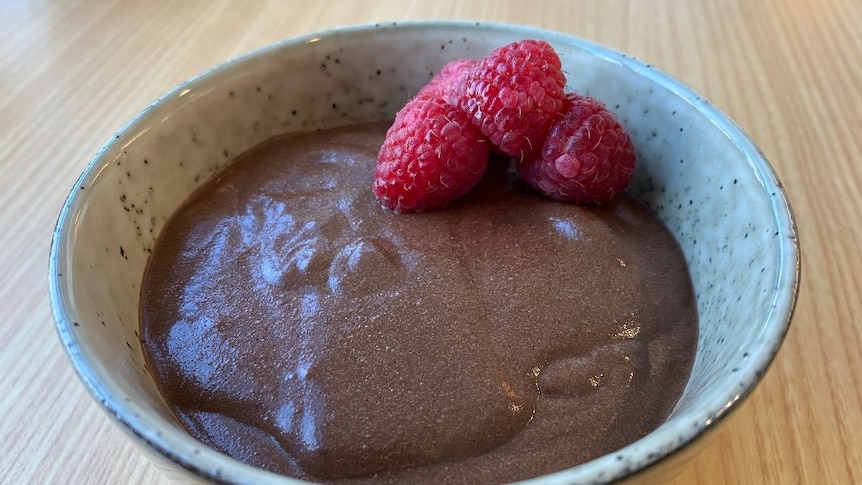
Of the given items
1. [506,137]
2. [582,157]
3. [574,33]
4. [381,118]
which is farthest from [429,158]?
[574,33]

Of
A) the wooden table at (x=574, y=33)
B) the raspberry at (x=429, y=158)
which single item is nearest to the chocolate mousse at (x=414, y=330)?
the raspberry at (x=429, y=158)

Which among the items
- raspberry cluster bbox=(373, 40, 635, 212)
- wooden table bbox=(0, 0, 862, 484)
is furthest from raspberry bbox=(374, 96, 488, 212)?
wooden table bbox=(0, 0, 862, 484)

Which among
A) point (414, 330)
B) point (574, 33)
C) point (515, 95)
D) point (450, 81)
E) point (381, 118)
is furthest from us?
point (574, 33)

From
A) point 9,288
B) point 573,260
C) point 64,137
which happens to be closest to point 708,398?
point 573,260

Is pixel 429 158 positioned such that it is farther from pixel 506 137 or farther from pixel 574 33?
pixel 574 33

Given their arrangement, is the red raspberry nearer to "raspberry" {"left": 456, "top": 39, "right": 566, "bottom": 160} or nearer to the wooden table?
"raspberry" {"left": 456, "top": 39, "right": 566, "bottom": 160}

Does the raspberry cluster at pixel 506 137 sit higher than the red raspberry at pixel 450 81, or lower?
lower

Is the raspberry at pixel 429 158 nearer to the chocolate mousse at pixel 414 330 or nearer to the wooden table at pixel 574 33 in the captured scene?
the chocolate mousse at pixel 414 330
